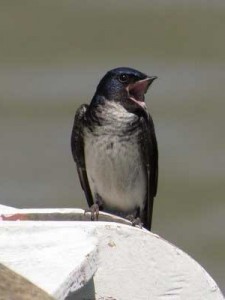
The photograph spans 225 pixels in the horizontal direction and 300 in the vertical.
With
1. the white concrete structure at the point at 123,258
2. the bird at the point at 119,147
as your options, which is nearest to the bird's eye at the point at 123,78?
the bird at the point at 119,147

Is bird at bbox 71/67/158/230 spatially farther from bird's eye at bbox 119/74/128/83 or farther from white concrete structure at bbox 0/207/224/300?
white concrete structure at bbox 0/207/224/300

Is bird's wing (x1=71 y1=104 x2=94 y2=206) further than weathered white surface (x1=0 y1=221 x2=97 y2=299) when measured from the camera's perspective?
Yes

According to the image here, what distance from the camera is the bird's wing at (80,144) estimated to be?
4664mm

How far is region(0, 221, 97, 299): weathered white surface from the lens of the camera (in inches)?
82.6

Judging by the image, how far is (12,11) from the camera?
661cm

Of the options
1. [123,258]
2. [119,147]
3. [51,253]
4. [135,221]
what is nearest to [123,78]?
[119,147]

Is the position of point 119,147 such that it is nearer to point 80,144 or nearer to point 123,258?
point 80,144

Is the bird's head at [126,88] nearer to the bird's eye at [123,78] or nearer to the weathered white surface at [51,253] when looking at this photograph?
the bird's eye at [123,78]

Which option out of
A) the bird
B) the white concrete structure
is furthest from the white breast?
the white concrete structure

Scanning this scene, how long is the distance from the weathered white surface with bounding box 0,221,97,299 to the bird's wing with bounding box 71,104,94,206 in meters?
2.28

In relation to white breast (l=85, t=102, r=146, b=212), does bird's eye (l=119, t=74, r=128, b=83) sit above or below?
above

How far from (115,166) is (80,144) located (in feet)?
0.49

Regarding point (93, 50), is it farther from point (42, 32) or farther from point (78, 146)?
point (78, 146)

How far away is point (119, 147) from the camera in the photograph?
4.55 m
